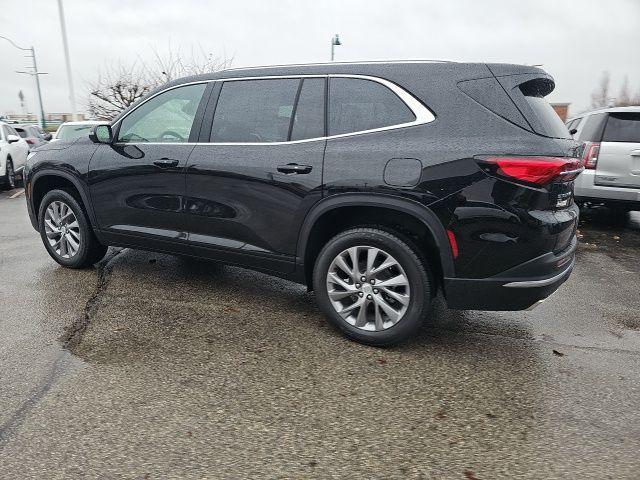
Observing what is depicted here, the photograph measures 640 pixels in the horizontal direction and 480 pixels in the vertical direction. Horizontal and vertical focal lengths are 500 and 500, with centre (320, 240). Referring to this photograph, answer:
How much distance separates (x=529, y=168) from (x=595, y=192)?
462 centimetres

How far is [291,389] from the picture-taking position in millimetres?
2797

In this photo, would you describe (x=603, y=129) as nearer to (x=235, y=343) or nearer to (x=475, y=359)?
(x=475, y=359)

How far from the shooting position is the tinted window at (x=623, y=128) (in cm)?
653

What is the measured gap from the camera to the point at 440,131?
9.75 ft

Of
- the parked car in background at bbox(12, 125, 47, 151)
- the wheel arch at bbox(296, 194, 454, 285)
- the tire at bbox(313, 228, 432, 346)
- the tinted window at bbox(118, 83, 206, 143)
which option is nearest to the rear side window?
the wheel arch at bbox(296, 194, 454, 285)

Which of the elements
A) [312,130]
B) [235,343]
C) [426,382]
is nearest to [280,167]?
[312,130]

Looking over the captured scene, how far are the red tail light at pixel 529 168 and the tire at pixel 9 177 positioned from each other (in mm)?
11636

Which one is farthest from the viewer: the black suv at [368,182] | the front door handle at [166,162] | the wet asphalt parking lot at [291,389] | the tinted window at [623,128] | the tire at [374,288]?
the tinted window at [623,128]

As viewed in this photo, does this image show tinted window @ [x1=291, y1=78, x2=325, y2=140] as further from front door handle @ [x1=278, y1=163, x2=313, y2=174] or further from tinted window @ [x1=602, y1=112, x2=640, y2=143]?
tinted window @ [x1=602, y1=112, x2=640, y2=143]

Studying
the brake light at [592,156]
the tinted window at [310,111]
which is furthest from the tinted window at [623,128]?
the tinted window at [310,111]

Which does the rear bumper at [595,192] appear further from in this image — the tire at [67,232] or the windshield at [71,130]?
the windshield at [71,130]

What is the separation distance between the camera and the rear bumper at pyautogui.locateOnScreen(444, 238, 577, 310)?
9.57ft

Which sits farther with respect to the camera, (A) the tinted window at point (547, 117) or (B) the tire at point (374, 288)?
(B) the tire at point (374, 288)

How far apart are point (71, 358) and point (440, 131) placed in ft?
8.65
